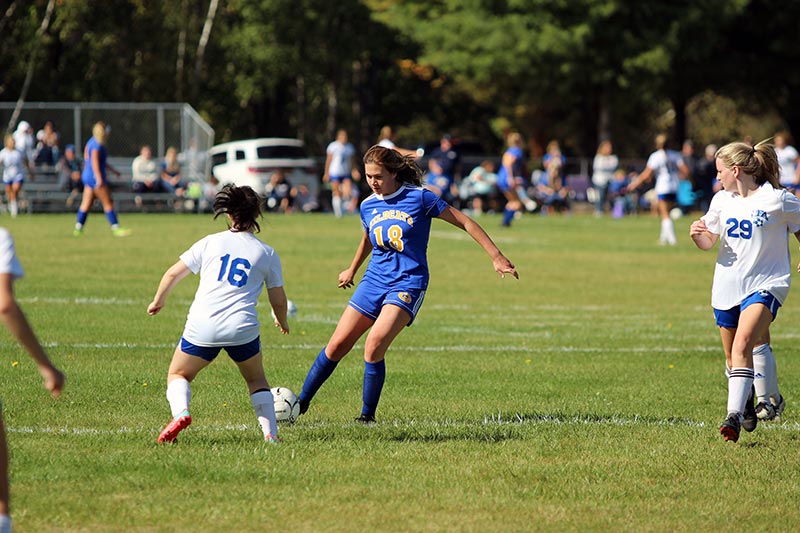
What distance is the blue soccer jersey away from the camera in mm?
8109

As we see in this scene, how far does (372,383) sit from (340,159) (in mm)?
24558

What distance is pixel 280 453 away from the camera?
23.2ft

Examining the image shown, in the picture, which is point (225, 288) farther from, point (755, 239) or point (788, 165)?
point (788, 165)

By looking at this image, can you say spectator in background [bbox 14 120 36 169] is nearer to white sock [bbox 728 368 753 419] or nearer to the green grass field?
the green grass field

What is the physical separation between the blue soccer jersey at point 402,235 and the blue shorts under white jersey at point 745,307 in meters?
1.86

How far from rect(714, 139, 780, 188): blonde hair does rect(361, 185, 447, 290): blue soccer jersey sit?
5.84ft

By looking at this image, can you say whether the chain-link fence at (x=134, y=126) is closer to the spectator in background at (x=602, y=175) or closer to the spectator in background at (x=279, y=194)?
the spectator in background at (x=279, y=194)

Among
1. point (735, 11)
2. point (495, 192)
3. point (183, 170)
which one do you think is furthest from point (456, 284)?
point (735, 11)

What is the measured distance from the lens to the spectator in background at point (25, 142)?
1265 inches

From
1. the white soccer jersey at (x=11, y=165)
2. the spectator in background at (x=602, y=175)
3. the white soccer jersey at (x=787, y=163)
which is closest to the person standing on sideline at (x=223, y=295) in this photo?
the white soccer jersey at (x=11, y=165)

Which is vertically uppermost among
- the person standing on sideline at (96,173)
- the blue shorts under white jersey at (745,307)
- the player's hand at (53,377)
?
the person standing on sideline at (96,173)

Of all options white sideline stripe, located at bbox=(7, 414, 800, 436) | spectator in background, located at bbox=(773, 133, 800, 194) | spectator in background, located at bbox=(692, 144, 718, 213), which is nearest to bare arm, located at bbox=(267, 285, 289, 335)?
white sideline stripe, located at bbox=(7, 414, 800, 436)

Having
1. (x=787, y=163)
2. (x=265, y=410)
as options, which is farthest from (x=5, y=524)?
(x=787, y=163)

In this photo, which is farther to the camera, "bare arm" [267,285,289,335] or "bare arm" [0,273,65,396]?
"bare arm" [267,285,289,335]
